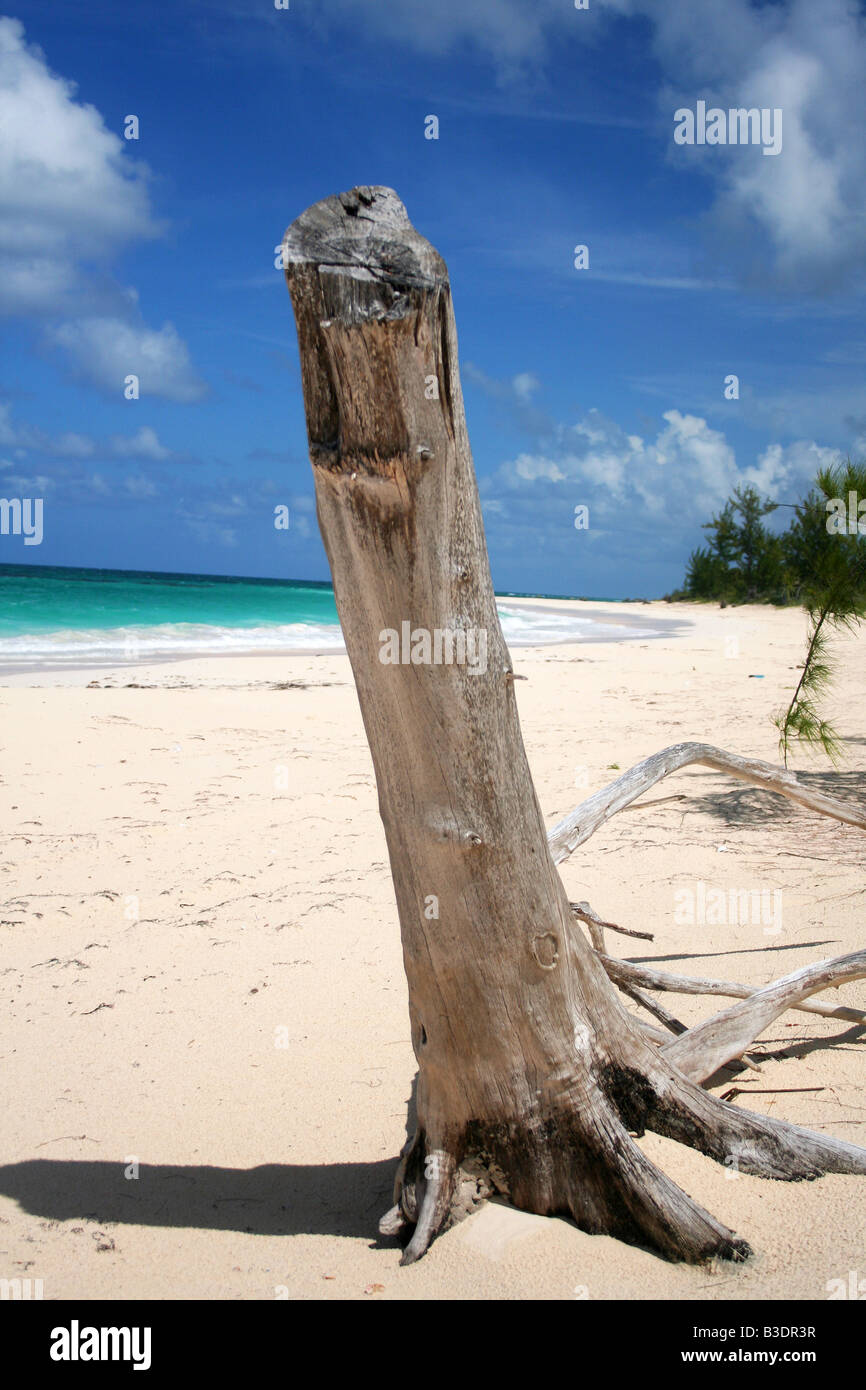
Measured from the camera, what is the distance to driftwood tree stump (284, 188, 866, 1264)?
1.88 m

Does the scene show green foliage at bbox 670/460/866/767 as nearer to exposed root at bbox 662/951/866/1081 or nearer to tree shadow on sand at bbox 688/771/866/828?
tree shadow on sand at bbox 688/771/866/828

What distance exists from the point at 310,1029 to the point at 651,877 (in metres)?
2.34

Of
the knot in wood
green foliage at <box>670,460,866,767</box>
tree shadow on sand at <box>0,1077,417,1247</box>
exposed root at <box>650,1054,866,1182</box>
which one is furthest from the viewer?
green foliage at <box>670,460,866,767</box>

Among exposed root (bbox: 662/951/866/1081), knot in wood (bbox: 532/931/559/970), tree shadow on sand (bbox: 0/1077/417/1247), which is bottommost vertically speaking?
tree shadow on sand (bbox: 0/1077/417/1247)

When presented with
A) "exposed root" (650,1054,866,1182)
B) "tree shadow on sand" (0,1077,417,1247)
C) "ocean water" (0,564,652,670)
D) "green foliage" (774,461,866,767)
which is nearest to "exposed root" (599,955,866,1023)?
"exposed root" (650,1054,866,1182)

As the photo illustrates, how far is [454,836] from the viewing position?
2062 mm

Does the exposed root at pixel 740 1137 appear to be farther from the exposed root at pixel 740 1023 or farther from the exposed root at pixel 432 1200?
the exposed root at pixel 432 1200

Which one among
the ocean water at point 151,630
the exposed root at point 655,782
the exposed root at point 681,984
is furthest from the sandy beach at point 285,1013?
the ocean water at point 151,630

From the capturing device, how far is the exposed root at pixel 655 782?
324cm

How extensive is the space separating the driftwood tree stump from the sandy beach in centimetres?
11

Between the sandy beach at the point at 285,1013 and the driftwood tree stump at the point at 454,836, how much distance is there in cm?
11

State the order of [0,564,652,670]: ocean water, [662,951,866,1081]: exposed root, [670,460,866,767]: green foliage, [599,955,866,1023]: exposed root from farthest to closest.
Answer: [0,564,652,670]: ocean water → [670,460,866,767]: green foliage → [599,955,866,1023]: exposed root → [662,951,866,1081]: exposed root
